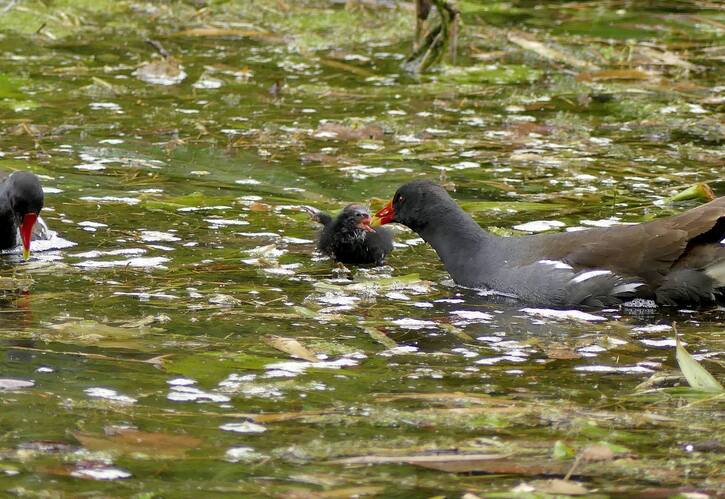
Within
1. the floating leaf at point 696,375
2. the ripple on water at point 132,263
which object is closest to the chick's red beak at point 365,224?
the ripple on water at point 132,263

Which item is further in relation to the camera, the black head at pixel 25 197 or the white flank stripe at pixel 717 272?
the black head at pixel 25 197

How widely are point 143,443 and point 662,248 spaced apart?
2.72 metres

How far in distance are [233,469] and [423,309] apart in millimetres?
2132

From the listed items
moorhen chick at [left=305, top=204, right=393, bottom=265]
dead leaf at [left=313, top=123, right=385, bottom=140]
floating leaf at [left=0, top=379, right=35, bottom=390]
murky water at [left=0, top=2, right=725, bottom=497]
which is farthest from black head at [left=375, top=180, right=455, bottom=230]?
floating leaf at [left=0, top=379, right=35, bottom=390]

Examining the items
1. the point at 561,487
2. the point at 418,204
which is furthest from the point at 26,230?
the point at 561,487

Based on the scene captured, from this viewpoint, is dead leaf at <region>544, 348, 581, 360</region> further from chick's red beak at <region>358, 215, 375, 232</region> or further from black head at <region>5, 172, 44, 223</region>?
black head at <region>5, 172, 44, 223</region>

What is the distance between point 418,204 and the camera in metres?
6.24

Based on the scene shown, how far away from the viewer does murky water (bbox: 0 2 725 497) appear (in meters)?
3.61

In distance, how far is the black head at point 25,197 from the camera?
636cm

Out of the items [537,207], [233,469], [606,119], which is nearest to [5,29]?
[606,119]

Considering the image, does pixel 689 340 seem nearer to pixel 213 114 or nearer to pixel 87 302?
pixel 87 302

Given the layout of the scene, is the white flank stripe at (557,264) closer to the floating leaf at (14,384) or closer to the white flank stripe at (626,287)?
the white flank stripe at (626,287)

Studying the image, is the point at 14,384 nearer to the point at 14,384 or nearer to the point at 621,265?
the point at 14,384

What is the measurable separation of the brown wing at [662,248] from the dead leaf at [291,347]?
1.46 m
